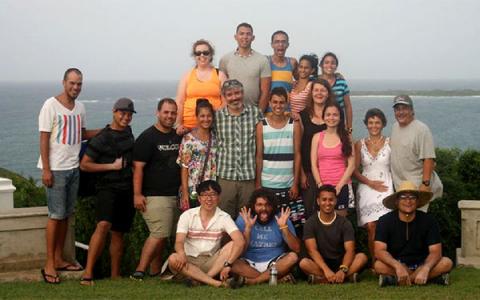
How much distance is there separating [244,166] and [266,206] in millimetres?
495

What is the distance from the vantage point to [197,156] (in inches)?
303

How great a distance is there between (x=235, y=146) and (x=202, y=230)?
3.00 feet

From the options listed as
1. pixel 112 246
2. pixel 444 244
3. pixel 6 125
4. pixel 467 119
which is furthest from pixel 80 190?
pixel 6 125

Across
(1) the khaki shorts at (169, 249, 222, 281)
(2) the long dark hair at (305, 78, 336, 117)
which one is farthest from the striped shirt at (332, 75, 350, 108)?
(1) the khaki shorts at (169, 249, 222, 281)

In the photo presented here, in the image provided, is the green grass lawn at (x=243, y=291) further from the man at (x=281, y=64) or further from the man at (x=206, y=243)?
the man at (x=281, y=64)

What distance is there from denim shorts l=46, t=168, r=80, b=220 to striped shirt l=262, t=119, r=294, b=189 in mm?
1941

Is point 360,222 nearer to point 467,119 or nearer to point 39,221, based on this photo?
point 39,221

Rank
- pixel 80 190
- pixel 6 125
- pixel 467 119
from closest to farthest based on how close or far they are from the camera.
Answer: pixel 80 190, pixel 467 119, pixel 6 125

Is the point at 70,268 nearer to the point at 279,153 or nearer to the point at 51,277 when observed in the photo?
the point at 51,277

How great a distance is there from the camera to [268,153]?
25.3 ft

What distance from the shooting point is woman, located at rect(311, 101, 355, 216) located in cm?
772

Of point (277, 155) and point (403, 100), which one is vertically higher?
point (403, 100)

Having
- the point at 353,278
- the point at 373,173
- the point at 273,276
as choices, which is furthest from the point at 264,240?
the point at 373,173

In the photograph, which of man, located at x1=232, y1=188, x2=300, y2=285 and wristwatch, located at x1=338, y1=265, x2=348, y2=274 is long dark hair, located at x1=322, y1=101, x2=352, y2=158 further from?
wristwatch, located at x1=338, y1=265, x2=348, y2=274
